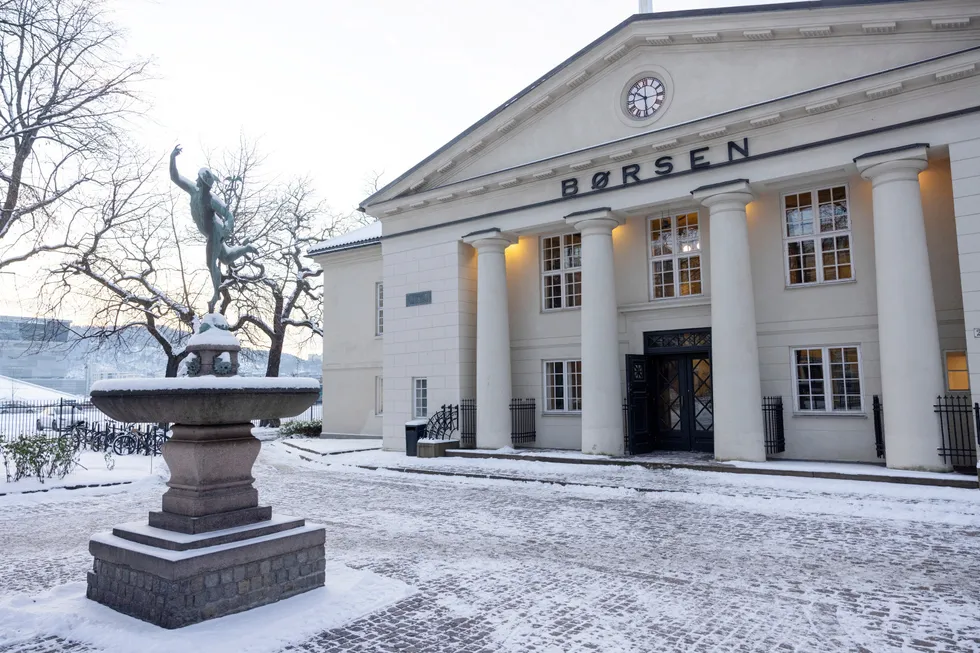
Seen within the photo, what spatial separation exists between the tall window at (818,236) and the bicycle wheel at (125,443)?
19846 mm

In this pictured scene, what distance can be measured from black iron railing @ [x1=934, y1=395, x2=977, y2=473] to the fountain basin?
480 inches

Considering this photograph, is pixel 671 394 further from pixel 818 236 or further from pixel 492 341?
pixel 818 236

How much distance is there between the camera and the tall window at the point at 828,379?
14.7 meters

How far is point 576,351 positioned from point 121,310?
843 inches

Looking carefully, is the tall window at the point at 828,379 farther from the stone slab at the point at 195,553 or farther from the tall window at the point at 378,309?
the tall window at the point at 378,309

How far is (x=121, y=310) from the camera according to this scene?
95.3 ft

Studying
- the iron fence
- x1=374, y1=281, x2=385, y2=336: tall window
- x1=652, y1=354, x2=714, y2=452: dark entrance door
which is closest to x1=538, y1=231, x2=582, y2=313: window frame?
x1=652, y1=354, x2=714, y2=452: dark entrance door

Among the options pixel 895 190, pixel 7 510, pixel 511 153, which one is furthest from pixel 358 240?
pixel 895 190

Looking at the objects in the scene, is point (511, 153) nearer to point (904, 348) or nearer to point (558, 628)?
point (904, 348)

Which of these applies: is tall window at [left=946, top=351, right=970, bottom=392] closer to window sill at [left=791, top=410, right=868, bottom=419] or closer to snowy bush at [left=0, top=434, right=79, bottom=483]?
window sill at [left=791, top=410, right=868, bottom=419]

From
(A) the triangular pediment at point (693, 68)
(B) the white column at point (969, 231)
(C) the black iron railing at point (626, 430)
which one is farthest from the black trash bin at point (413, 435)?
(B) the white column at point (969, 231)

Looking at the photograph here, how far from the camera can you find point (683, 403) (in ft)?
57.3

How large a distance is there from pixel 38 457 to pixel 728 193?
16220 millimetres

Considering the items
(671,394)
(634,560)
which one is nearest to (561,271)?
(671,394)
